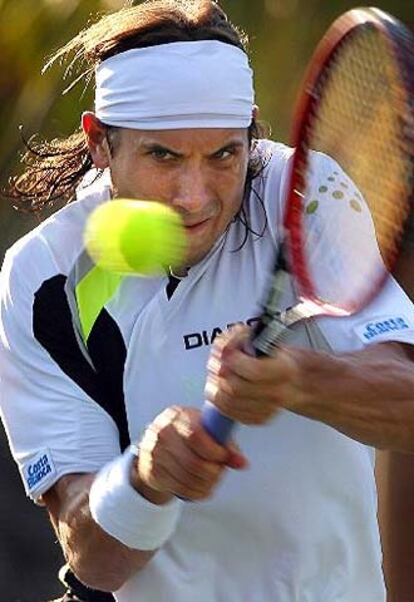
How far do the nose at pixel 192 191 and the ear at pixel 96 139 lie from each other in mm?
308

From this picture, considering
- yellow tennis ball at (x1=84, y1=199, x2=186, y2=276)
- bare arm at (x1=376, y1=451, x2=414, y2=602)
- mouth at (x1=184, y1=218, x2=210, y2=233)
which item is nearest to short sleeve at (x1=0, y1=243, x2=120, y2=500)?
yellow tennis ball at (x1=84, y1=199, x2=186, y2=276)

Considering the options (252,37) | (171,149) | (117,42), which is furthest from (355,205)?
(252,37)

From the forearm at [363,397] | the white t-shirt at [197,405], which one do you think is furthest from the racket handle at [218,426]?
the white t-shirt at [197,405]

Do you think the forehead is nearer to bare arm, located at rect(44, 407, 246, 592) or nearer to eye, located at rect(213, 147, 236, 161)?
eye, located at rect(213, 147, 236, 161)

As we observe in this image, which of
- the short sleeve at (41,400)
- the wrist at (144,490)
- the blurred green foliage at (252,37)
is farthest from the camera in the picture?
the blurred green foliage at (252,37)

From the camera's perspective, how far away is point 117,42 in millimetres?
4094

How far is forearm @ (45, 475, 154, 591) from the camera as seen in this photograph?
383 centimetres

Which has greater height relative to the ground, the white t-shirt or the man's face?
the man's face

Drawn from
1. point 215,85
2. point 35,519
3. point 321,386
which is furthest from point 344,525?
point 35,519

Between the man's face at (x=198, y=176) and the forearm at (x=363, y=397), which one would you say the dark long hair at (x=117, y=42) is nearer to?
the man's face at (x=198, y=176)

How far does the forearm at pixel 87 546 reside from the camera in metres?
3.83

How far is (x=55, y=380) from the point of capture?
4.00 m

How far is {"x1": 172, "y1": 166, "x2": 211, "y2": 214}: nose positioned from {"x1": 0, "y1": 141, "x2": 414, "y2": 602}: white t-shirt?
5.8 inches

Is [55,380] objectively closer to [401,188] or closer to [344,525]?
[344,525]
